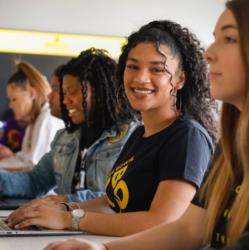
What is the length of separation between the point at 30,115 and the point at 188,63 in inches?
84.2

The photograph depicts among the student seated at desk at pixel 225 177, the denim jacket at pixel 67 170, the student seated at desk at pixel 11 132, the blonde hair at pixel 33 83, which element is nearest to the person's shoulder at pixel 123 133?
the denim jacket at pixel 67 170

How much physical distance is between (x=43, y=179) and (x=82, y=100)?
0.43 meters

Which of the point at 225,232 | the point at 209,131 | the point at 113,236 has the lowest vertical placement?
the point at 113,236

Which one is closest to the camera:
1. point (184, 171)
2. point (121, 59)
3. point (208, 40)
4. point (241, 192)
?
point (241, 192)

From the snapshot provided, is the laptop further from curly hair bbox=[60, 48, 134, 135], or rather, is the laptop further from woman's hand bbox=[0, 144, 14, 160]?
woman's hand bbox=[0, 144, 14, 160]

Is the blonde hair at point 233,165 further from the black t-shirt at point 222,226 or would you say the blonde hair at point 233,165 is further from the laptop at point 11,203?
the laptop at point 11,203

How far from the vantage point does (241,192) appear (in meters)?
1.05

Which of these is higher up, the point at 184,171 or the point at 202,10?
the point at 202,10

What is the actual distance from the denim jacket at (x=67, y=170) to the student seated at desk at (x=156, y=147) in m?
0.20

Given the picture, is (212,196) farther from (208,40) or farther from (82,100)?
(208,40)

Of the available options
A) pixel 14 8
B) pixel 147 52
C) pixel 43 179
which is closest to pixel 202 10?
pixel 14 8

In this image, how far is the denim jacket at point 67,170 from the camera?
192 cm

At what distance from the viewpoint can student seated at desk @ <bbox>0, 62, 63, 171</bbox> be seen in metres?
3.35

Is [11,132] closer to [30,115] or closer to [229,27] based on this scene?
[30,115]
